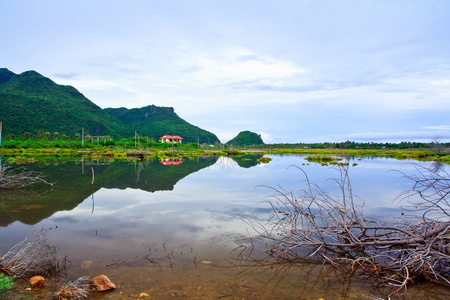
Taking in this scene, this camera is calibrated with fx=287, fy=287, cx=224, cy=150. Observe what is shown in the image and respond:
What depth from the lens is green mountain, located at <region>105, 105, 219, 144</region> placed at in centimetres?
10436

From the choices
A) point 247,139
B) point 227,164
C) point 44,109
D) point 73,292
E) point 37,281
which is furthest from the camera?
point 247,139

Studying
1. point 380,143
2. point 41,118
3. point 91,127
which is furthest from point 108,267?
point 380,143

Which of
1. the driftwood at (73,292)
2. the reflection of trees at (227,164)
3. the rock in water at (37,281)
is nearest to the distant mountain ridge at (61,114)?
the reflection of trees at (227,164)

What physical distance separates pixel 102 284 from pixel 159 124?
11103 centimetres

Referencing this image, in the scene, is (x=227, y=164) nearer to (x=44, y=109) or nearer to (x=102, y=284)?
(x=102, y=284)

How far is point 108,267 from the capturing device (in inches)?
195

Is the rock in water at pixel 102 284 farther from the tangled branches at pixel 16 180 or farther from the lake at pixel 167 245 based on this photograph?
the tangled branches at pixel 16 180

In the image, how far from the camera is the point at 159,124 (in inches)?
4407

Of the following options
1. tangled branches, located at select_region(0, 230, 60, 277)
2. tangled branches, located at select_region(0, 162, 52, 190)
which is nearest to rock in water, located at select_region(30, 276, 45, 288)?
tangled branches, located at select_region(0, 230, 60, 277)

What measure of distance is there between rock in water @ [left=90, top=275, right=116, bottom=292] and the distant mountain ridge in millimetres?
67991

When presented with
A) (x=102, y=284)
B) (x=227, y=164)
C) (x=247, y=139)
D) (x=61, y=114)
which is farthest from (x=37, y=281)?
(x=247, y=139)

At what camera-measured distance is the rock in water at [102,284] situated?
4.09 metres

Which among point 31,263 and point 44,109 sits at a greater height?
point 44,109

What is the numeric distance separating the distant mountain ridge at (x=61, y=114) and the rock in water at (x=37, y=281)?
6742 cm
